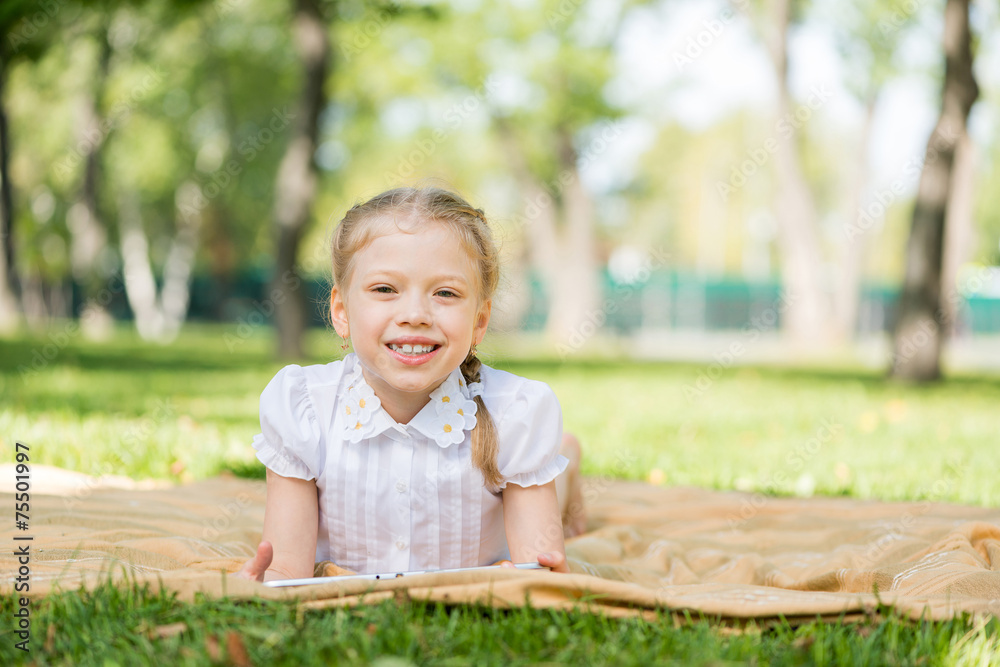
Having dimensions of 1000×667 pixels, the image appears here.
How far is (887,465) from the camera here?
5023mm

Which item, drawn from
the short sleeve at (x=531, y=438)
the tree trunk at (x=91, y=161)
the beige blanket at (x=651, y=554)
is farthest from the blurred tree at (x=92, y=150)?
the short sleeve at (x=531, y=438)

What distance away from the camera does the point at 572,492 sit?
10.9ft

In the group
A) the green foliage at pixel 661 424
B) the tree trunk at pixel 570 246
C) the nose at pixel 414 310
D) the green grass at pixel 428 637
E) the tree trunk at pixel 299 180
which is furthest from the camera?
the tree trunk at pixel 570 246

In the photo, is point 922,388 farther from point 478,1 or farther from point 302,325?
point 478,1

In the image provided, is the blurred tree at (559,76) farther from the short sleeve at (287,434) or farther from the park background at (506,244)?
the short sleeve at (287,434)

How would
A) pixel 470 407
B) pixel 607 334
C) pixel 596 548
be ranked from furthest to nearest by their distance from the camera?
pixel 607 334 < pixel 596 548 < pixel 470 407

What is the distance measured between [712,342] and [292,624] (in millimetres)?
29761

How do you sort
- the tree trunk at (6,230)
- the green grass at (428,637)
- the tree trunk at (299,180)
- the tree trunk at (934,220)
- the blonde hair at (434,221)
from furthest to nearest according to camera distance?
the tree trunk at (6,230), the tree trunk at (299,180), the tree trunk at (934,220), the blonde hair at (434,221), the green grass at (428,637)

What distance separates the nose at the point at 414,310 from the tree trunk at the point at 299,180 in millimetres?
9461

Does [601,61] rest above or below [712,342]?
above

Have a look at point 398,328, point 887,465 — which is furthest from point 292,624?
point 887,465

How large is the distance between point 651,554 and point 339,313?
1.41 m

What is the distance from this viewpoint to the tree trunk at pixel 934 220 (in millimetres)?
9961

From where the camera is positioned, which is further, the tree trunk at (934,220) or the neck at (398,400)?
the tree trunk at (934,220)
